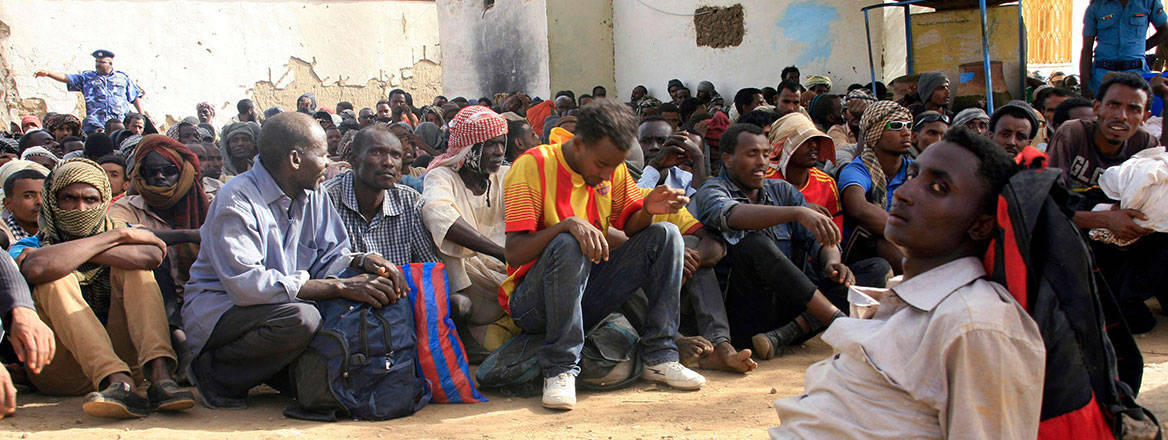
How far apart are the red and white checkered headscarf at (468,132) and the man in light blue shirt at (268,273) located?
1008mm

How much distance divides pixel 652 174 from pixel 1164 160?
8.91ft

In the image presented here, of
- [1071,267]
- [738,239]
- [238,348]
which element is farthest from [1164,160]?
[238,348]

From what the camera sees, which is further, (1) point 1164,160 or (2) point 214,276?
(1) point 1164,160

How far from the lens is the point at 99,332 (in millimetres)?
3529

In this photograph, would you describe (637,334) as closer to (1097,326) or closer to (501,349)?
(501,349)

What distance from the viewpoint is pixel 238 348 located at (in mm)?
3504

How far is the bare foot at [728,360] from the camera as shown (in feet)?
13.0

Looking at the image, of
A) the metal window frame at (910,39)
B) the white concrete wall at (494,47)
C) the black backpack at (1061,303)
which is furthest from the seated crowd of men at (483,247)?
the white concrete wall at (494,47)

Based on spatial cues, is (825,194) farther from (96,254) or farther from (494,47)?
(494,47)

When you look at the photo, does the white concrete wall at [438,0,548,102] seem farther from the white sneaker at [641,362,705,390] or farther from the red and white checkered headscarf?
the white sneaker at [641,362,705,390]

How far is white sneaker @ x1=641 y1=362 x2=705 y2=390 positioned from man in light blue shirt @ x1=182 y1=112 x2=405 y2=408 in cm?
120

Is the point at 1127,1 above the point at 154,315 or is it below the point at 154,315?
above

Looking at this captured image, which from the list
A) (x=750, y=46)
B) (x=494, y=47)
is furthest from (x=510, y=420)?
(x=494, y=47)

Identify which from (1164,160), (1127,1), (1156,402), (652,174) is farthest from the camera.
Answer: (1127,1)
